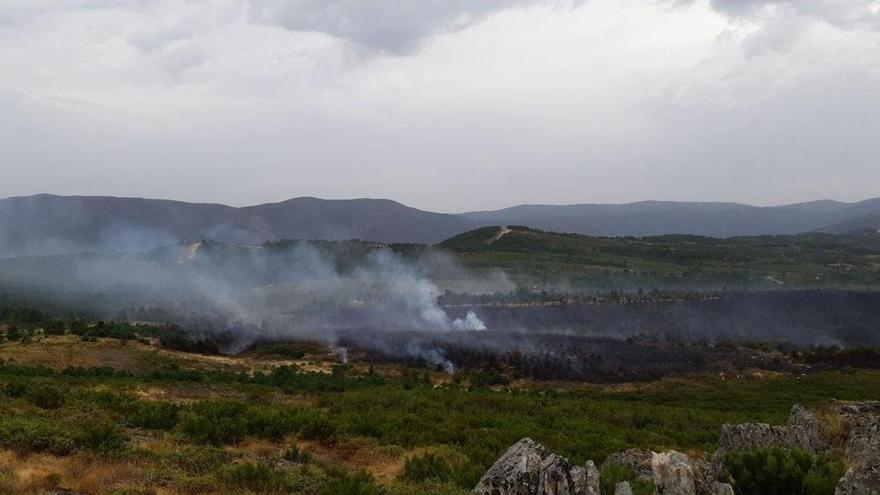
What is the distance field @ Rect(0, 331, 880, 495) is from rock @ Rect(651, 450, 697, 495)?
10.8 feet

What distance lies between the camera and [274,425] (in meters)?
14.8

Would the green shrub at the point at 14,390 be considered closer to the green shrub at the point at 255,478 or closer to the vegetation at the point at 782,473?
the green shrub at the point at 255,478

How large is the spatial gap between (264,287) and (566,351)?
165 feet

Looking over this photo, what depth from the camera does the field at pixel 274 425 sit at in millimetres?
9836

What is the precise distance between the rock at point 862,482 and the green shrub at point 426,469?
21.2 ft

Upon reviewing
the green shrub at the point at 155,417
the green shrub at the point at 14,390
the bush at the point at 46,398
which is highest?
the bush at the point at 46,398

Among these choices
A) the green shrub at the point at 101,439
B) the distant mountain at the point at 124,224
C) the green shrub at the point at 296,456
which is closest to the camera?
the green shrub at the point at 101,439

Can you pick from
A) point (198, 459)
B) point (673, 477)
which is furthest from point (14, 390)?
point (673, 477)

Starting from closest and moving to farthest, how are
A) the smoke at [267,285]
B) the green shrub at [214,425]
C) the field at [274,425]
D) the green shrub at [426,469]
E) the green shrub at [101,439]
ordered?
the field at [274,425] → the green shrub at [101,439] → the green shrub at [426,469] → the green shrub at [214,425] → the smoke at [267,285]

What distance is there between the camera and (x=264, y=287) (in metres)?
85.9

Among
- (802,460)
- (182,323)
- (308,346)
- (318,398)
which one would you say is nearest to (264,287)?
(182,323)

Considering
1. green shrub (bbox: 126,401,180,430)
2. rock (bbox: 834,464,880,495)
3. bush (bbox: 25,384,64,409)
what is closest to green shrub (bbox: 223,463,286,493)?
green shrub (bbox: 126,401,180,430)

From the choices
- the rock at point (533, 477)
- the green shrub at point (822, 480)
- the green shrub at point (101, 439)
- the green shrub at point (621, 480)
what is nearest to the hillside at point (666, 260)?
the green shrub at point (621, 480)

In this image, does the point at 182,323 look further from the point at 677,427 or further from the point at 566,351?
the point at 677,427
